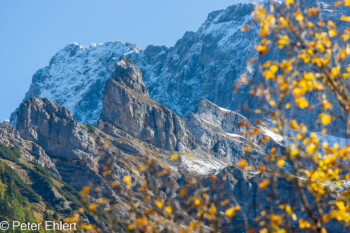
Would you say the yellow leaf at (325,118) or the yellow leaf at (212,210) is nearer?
the yellow leaf at (325,118)

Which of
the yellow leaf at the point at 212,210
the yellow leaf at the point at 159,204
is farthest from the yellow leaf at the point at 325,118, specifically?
the yellow leaf at the point at 159,204

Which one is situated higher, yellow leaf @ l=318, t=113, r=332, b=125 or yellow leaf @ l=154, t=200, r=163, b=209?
yellow leaf @ l=318, t=113, r=332, b=125

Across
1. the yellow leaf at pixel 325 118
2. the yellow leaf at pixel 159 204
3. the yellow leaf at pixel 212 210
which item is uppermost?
the yellow leaf at pixel 325 118

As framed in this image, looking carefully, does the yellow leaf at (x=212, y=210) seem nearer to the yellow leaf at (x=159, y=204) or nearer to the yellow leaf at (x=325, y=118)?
the yellow leaf at (x=159, y=204)

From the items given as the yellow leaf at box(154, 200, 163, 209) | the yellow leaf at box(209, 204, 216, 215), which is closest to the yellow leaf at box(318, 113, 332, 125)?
the yellow leaf at box(209, 204, 216, 215)

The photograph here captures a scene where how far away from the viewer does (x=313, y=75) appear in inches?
611

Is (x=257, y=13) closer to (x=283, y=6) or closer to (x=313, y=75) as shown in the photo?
(x=283, y=6)

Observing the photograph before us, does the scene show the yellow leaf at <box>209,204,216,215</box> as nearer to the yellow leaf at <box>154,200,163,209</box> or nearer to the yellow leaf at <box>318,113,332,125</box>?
the yellow leaf at <box>154,200,163,209</box>

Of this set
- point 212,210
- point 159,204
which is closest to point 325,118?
point 212,210

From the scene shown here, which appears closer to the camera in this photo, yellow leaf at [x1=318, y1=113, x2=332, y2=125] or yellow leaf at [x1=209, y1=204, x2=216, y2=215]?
yellow leaf at [x1=318, y1=113, x2=332, y2=125]

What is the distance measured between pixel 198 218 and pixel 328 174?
4044mm

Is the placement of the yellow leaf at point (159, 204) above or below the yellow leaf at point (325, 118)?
below

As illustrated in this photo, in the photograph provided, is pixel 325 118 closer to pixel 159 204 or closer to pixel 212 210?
pixel 212 210

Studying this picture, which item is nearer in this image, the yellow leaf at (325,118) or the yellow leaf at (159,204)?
the yellow leaf at (325,118)
